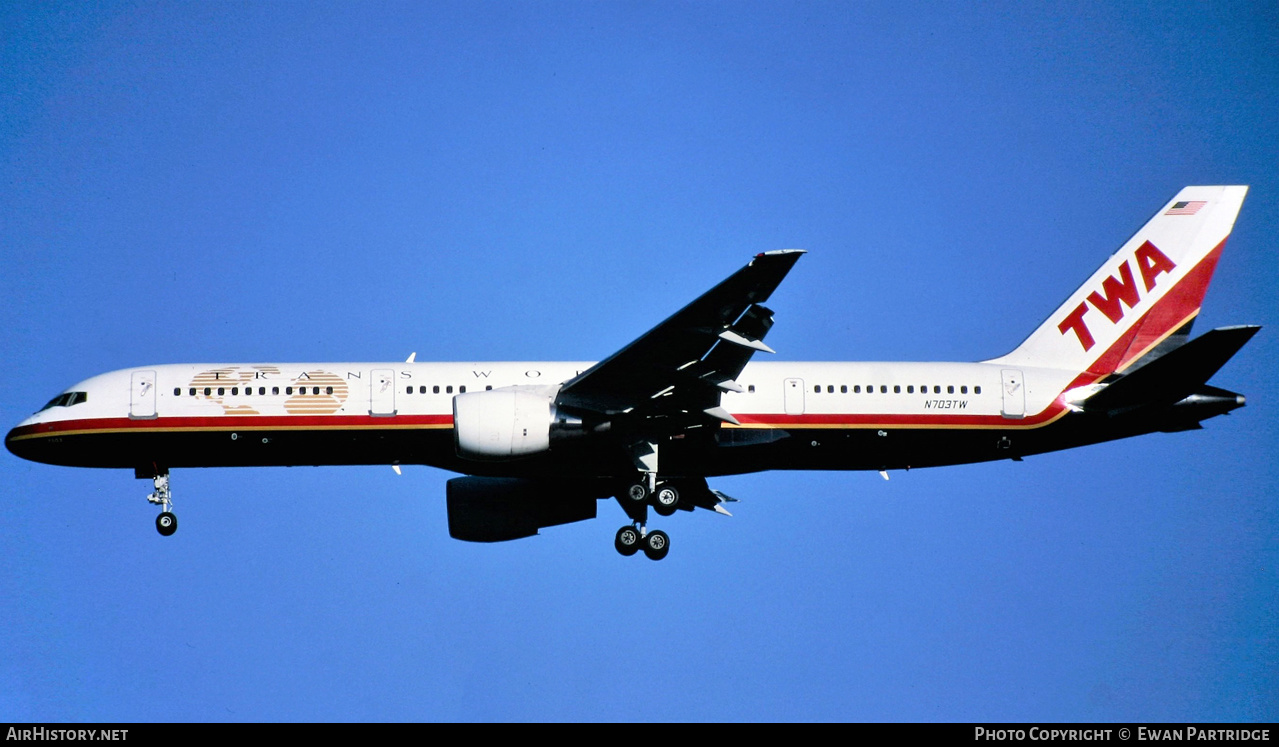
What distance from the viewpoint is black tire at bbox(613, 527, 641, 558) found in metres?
31.1

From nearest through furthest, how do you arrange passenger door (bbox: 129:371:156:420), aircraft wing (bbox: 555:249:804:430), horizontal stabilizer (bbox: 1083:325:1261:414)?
aircraft wing (bbox: 555:249:804:430) < horizontal stabilizer (bbox: 1083:325:1261:414) < passenger door (bbox: 129:371:156:420)

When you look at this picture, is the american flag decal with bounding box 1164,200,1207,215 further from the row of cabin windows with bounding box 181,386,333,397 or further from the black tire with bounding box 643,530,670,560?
the row of cabin windows with bounding box 181,386,333,397

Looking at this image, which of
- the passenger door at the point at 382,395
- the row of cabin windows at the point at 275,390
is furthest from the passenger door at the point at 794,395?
the passenger door at the point at 382,395

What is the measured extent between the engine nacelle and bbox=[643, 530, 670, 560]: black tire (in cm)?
370

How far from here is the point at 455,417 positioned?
28984 millimetres

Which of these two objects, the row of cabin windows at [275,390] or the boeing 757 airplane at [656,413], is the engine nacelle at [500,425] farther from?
the row of cabin windows at [275,390]

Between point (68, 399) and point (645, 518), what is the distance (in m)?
14.0

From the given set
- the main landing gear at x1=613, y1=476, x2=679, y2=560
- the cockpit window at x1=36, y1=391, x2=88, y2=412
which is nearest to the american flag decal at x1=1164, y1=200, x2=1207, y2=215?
the main landing gear at x1=613, y1=476, x2=679, y2=560

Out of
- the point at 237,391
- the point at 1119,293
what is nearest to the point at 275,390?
the point at 237,391

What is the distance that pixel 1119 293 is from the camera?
1320 inches

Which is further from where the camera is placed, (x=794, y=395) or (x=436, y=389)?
(x=436, y=389)

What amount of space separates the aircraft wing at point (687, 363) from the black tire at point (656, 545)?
272cm

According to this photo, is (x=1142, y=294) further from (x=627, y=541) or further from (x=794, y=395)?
(x=627, y=541)
